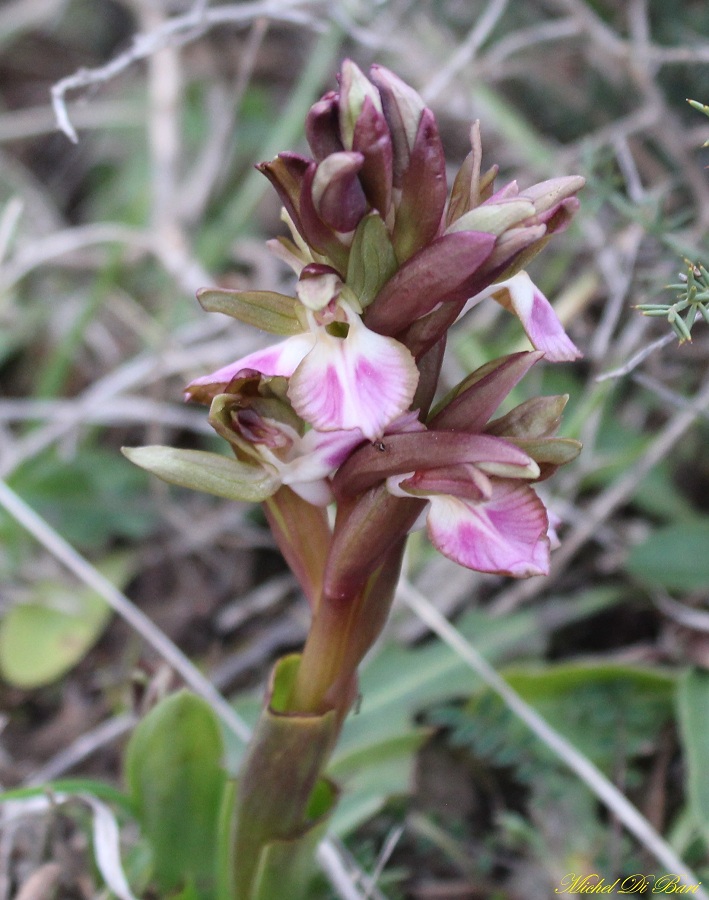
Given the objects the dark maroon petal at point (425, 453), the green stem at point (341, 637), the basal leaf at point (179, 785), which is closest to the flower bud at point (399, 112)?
the dark maroon petal at point (425, 453)

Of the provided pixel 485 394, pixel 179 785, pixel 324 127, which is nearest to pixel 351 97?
pixel 324 127

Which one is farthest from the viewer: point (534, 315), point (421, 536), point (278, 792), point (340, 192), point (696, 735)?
point (421, 536)

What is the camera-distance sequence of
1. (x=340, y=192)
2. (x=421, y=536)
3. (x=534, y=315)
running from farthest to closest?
(x=421, y=536) < (x=534, y=315) < (x=340, y=192)

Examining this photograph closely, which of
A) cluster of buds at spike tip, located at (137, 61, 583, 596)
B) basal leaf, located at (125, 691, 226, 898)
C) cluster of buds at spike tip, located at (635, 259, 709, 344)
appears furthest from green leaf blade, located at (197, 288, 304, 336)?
basal leaf, located at (125, 691, 226, 898)

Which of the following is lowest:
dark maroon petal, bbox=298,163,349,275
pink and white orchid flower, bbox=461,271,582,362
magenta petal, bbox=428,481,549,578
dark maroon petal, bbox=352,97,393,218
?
magenta petal, bbox=428,481,549,578

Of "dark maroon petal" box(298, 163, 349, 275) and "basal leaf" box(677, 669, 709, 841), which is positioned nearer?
"dark maroon petal" box(298, 163, 349, 275)

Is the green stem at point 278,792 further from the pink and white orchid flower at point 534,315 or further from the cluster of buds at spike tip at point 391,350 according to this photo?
the pink and white orchid flower at point 534,315

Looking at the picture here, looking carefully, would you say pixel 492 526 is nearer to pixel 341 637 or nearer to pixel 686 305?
pixel 341 637

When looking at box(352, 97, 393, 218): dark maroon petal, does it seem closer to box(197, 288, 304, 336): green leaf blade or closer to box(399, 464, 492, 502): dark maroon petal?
box(197, 288, 304, 336): green leaf blade
